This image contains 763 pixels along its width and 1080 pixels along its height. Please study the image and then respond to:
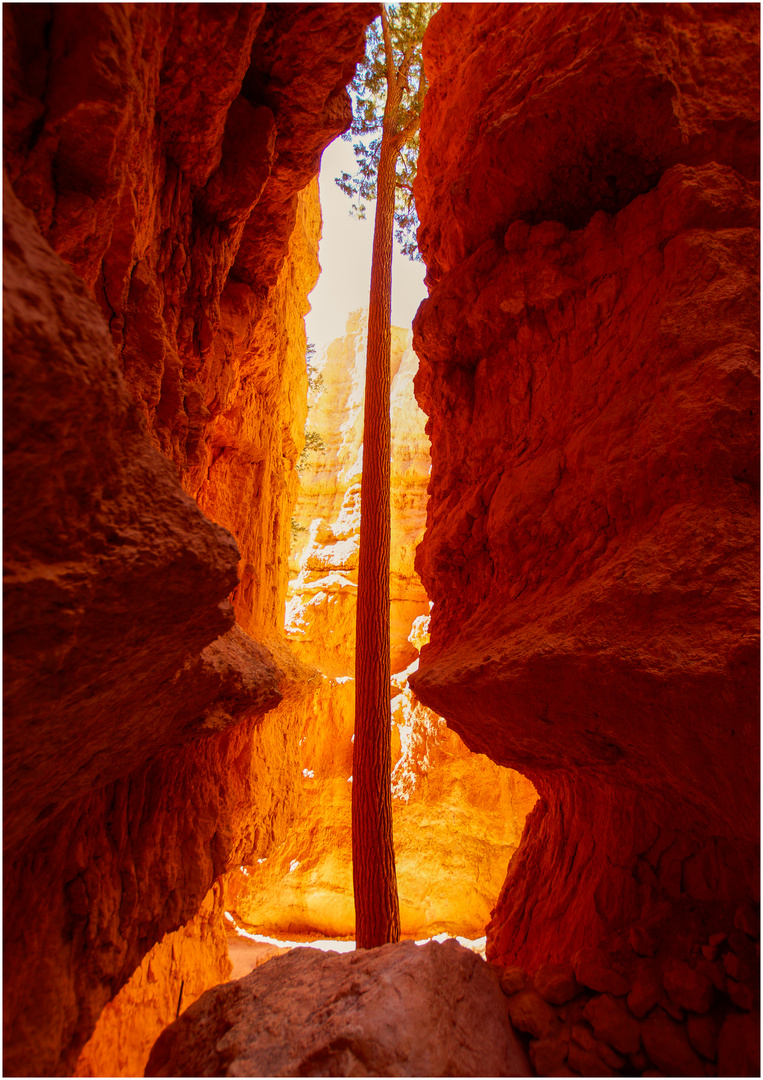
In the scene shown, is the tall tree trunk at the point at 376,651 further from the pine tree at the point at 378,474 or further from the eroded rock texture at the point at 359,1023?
the eroded rock texture at the point at 359,1023

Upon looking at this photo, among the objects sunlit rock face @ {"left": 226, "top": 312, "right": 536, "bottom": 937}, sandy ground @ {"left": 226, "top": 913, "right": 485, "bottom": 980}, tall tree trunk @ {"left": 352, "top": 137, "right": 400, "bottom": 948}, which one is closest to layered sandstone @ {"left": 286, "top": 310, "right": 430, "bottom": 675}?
sunlit rock face @ {"left": 226, "top": 312, "right": 536, "bottom": 937}

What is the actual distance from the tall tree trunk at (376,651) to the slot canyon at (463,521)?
157 centimetres

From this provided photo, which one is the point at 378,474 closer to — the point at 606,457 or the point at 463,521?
the point at 463,521

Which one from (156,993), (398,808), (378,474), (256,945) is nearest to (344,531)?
(398,808)

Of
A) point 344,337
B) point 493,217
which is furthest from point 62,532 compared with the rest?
point 344,337

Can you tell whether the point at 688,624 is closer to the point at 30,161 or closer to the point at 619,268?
the point at 619,268

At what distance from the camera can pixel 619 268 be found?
281cm

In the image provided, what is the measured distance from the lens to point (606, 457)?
2508mm

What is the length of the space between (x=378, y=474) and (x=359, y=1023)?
5.19m

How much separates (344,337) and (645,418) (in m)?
29.6

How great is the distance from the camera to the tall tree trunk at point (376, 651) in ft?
16.2

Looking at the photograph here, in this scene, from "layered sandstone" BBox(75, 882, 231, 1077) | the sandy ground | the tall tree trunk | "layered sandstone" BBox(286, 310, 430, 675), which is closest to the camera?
"layered sandstone" BBox(75, 882, 231, 1077)

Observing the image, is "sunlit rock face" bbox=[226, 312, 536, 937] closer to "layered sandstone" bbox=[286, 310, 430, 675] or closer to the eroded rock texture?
"layered sandstone" bbox=[286, 310, 430, 675]

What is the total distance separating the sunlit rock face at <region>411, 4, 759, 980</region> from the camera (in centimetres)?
199
